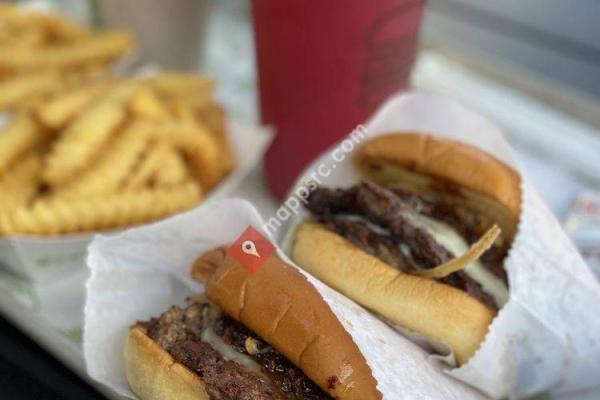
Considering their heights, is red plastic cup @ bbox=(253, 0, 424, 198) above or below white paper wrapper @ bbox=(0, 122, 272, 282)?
above

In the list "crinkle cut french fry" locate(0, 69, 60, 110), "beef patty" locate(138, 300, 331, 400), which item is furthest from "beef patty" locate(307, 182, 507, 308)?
"crinkle cut french fry" locate(0, 69, 60, 110)

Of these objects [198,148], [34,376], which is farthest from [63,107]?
A: [34,376]

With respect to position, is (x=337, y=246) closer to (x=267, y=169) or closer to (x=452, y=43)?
(x=267, y=169)

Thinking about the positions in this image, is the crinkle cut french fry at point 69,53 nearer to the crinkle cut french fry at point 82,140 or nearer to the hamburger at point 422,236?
the crinkle cut french fry at point 82,140

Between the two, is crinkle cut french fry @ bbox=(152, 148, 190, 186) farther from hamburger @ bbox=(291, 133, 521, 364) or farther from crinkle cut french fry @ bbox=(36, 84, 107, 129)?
hamburger @ bbox=(291, 133, 521, 364)

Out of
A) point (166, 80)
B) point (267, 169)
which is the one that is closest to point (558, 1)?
point (267, 169)
